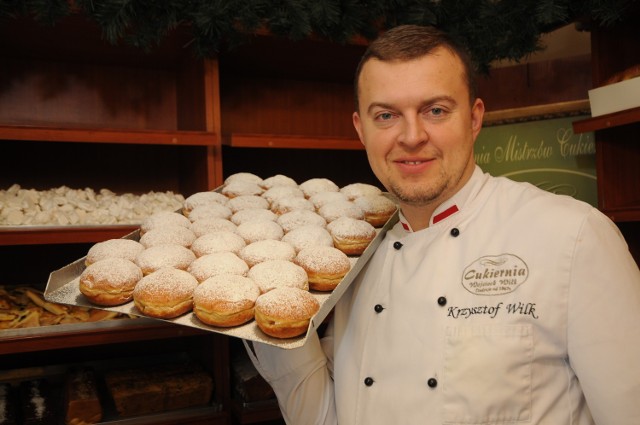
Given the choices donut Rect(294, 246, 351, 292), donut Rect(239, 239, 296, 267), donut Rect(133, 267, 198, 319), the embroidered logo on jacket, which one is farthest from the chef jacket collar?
donut Rect(133, 267, 198, 319)

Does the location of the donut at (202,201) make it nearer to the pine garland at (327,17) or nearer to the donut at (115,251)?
the donut at (115,251)

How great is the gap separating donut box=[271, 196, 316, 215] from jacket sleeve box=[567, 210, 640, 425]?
713 mm

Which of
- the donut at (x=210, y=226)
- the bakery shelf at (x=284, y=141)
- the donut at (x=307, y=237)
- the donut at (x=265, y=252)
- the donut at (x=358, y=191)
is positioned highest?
the bakery shelf at (x=284, y=141)

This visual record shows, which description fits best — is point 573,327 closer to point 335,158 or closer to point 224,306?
point 224,306

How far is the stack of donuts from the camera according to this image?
103cm

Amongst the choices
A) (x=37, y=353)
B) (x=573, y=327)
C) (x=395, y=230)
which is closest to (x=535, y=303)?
(x=573, y=327)

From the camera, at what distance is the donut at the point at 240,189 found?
62.4 inches

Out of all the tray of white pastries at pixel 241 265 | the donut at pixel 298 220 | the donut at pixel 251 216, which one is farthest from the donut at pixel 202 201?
the donut at pixel 298 220

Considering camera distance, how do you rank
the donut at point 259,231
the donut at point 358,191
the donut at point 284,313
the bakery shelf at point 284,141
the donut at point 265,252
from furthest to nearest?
the bakery shelf at point 284,141 < the donut at point 358,191 < the donut at point 259,231 < the donut at point 265,252 < the donut at point 284,313

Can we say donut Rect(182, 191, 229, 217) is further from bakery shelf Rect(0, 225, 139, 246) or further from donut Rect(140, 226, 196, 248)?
bakery shelf Rect(0, 225, 139, 246)

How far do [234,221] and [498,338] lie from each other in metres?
0.73

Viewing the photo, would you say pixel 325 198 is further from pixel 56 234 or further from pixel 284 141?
pixel 56 234

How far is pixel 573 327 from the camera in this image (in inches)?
40.5

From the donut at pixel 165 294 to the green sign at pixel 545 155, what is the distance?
1918mm
